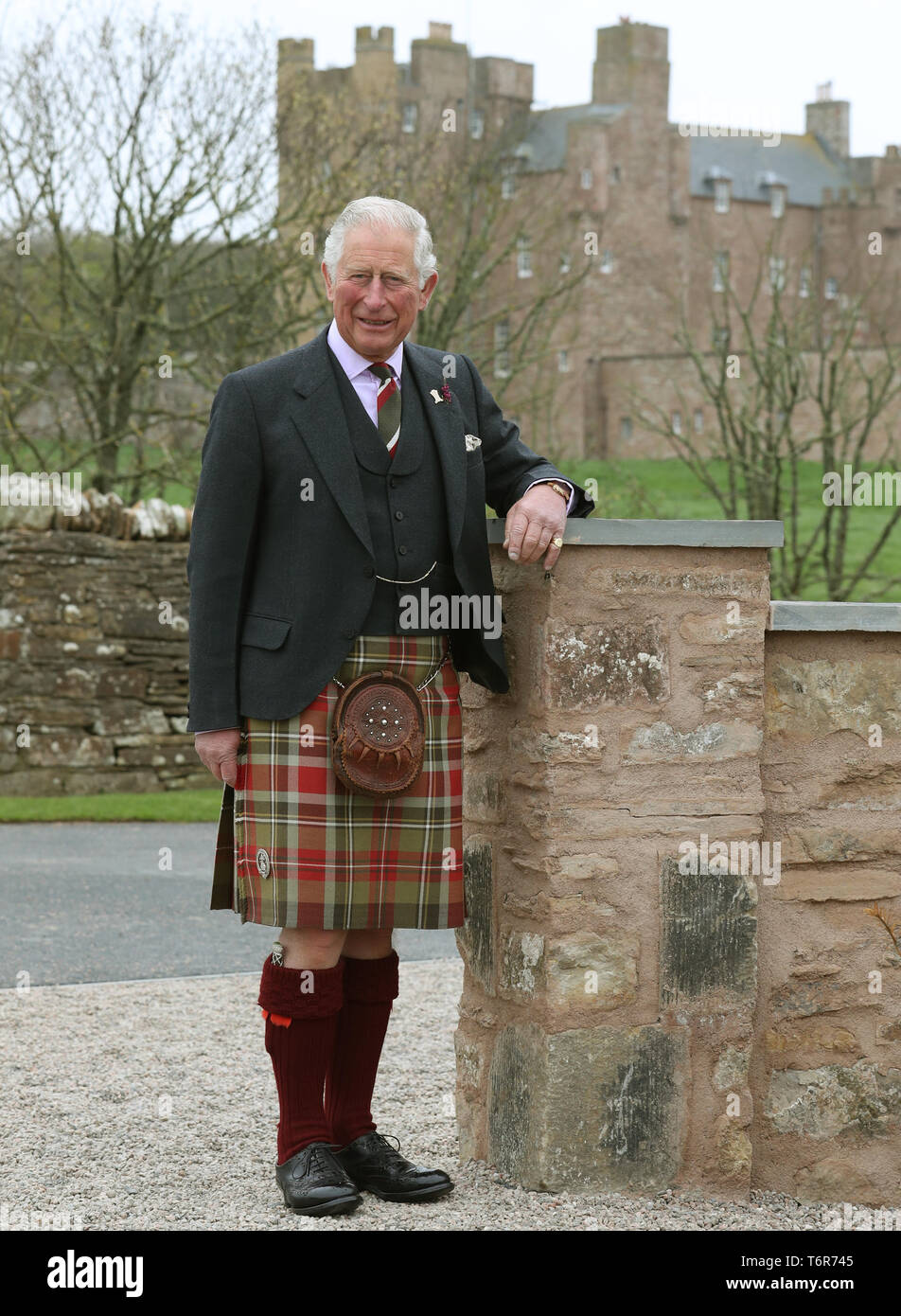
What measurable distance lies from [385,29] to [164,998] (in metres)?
39.3

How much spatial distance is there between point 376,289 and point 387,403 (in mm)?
275

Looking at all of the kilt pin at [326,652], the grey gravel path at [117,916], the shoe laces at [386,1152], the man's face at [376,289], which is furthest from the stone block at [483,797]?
the grey gravel path at [117,916]

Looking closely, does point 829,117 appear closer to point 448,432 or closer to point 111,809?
point 111,809

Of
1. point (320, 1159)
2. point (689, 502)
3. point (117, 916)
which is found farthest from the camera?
point (689, 502)

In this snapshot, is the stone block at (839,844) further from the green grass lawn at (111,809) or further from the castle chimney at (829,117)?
the castle chimney at (829,117)

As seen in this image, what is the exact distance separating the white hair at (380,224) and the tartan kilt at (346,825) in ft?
2.59

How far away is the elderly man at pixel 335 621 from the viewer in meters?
3.44

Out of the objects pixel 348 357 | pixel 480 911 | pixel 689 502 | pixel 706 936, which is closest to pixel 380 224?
pixel 348 357

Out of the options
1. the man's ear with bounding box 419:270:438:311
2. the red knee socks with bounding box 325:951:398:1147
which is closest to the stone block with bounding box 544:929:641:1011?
the red knee socks with bounding box 325:951:398:1147

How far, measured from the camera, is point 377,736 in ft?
11.1

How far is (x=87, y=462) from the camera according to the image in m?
18.8

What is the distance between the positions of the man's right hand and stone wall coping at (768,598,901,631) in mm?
1238

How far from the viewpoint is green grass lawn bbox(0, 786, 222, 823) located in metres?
11.2
